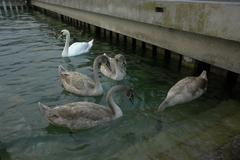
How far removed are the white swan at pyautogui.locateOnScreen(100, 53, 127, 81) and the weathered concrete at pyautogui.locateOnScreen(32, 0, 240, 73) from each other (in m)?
1.60

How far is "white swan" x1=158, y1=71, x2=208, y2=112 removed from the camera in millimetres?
7480

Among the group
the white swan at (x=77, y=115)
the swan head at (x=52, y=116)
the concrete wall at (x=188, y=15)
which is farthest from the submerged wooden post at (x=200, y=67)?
the swan head at (x=52, y=116)

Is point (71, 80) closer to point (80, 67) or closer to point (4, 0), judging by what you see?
point (80, 67)

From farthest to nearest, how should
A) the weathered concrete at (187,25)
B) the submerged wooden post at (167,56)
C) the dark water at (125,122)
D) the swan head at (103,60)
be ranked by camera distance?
the submerged wooden post at (167,56) < the swan head at (103,60) < the weathered concrete at (187,25) < the dark water at (125,122)

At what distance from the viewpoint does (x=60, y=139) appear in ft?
20.9

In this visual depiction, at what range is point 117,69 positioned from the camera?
955cm

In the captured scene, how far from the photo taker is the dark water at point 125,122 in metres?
5.68

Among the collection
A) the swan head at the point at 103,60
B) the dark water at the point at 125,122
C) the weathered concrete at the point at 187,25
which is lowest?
the dark water at the point at 125,122

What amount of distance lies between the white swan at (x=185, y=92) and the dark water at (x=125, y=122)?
16cm

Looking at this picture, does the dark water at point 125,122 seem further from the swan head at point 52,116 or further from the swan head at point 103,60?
the swan head at point 103,60

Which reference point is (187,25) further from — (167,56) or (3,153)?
(3,153)

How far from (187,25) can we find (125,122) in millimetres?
3518

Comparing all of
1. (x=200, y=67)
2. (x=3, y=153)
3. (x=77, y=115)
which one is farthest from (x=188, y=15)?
(x=3, y=153)

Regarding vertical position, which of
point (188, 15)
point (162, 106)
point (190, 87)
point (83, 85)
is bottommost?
point (162, 106)
